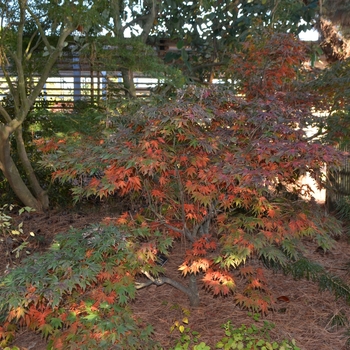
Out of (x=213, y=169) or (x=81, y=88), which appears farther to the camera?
(x=81, y=88)

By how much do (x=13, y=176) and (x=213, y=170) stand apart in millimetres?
3987

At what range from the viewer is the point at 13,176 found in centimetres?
686

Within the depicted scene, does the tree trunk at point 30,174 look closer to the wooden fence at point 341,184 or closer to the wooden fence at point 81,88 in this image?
the wooden fence at point 81,88

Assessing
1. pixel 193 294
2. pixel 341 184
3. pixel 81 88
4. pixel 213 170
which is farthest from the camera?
pixel 341 184

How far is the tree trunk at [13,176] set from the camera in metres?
6.59

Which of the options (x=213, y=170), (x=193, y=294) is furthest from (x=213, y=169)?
(x=193, y=294)

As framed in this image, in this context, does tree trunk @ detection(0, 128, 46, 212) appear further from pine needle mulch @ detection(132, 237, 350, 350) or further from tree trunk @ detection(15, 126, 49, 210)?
pine needle mulch @ detection(132, 237, 350, 350)

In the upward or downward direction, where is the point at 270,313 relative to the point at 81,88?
downward

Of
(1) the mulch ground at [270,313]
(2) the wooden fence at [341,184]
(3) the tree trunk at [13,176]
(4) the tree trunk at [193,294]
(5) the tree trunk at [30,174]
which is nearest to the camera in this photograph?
(1) the mulch ground at [270,313]

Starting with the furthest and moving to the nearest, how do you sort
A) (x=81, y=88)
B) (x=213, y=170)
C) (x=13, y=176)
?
(x=81, y=88) < (x=13, y=176) < (x=213, y=170)

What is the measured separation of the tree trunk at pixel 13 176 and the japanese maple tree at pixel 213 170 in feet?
8.42

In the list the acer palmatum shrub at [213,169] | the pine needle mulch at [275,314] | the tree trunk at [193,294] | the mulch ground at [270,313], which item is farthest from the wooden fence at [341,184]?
the tree trunk at [193,294]

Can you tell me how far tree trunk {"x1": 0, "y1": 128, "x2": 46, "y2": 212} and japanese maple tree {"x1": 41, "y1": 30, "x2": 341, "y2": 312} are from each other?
2566 millimetres

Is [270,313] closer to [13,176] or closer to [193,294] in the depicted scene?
[193,294]
